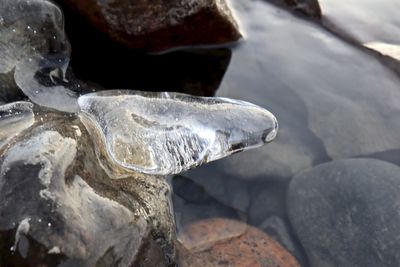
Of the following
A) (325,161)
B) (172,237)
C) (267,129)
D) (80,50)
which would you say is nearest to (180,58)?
(80,50)

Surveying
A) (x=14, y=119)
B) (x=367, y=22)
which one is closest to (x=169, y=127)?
(x=14, y=119)

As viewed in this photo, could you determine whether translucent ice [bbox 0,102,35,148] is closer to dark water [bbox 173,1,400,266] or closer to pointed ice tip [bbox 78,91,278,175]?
pointed ice tip [bbox 78,91,278,175]

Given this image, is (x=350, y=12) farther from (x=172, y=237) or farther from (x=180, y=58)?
(x=172, y=237)

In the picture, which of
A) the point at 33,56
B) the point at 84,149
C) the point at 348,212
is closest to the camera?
the point at 84,149

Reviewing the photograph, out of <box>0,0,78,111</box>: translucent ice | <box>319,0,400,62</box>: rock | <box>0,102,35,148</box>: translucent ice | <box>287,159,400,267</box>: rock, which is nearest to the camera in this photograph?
<box>0,102,35,148</box>: translucent ice

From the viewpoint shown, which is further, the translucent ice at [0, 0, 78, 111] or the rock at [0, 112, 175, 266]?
the translucent ice at [0, 0, 78, 111]

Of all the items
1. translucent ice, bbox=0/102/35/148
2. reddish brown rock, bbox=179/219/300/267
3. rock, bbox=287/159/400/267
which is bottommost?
reddish brown rock, bbox=179/219/300/267

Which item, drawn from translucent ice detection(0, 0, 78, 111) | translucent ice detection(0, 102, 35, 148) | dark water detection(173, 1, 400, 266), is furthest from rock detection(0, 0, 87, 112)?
dark water detection(173, 1, 400, 266)

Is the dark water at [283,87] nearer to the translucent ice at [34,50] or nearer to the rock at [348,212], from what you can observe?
the rock at [348,212]

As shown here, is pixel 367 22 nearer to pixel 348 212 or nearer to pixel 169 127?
pixel 348 212
